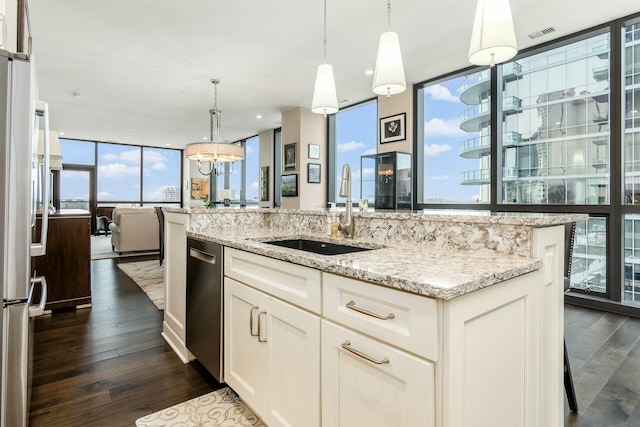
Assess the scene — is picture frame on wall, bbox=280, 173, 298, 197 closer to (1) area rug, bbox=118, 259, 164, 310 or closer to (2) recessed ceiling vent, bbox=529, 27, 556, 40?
(1) area rug, bbox=118, 259, 164, 310

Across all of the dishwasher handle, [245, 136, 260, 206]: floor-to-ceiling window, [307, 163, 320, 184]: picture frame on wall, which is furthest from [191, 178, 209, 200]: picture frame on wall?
the dishwasher handle

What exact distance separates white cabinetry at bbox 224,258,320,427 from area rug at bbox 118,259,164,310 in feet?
6.70

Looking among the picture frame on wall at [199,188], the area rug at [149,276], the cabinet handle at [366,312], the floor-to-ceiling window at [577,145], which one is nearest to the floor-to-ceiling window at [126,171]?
the picture frame on wall at [199,188]

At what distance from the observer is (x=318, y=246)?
2.05 m

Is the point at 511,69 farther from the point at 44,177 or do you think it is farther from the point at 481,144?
the point at 44,177

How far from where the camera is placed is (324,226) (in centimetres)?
222

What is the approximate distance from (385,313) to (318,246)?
1.08m

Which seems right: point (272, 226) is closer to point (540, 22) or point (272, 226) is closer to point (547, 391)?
point (547, 391)

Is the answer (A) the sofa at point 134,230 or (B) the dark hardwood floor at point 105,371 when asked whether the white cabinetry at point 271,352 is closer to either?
(B) the dark hardwood floor at point 105,371

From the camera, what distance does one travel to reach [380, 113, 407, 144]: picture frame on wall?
16.3 feet

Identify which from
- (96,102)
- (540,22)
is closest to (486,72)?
(540,22)

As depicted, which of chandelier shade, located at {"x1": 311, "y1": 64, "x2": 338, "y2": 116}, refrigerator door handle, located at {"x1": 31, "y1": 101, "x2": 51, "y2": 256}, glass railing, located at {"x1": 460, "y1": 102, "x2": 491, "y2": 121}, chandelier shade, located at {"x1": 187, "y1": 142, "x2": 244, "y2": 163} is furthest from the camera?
chandelier shade, located at {"x1": 187, "y1": 142, "x2": 244, "y2": 163}

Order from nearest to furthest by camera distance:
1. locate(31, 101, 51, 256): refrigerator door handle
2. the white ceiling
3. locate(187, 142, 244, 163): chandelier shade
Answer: locate(31, 101, 51, 256): refrigerator door handle → the white ceiling → locate(187, 142, 244, 163): chandelier shade

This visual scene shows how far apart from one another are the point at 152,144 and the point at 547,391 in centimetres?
1146
